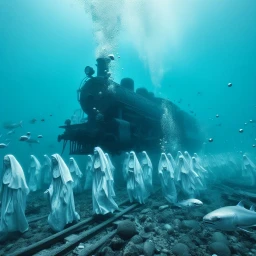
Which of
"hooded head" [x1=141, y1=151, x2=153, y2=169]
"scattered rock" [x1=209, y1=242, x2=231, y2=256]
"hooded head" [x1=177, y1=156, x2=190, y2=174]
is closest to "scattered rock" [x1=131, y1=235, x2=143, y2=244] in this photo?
"scattered rock" [x1=209, y1=242, x2=231, y2=256]

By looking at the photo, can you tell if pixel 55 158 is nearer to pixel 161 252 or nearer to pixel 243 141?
pixel 161 252

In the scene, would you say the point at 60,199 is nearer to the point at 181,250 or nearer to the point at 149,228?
the point at 149,228

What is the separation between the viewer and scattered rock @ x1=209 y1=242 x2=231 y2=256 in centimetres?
403

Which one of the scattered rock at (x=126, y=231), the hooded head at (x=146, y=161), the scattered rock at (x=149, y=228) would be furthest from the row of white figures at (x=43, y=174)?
the scattered rock at (x=126, y=231)

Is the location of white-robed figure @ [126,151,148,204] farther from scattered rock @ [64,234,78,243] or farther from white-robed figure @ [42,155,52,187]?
white-robed figure @ [42,155,52,187]

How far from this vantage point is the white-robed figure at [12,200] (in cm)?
534

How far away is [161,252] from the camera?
14.1ft

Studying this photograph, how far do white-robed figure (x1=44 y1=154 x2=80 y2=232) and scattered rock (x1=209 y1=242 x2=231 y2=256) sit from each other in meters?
4.26

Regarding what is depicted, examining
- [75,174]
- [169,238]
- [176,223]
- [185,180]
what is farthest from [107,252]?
[75,174]

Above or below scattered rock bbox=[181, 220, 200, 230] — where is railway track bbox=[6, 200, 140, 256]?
above

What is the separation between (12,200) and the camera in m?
5.50

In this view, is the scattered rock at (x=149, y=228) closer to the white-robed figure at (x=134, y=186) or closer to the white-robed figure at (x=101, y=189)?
the white-robed figure at (x=101, y=189)

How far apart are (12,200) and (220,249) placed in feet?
19.5

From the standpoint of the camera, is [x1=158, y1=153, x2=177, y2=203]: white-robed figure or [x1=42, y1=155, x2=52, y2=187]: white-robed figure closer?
[x1=158, y1=153, x2=177, y2=203]: white-robed figure
